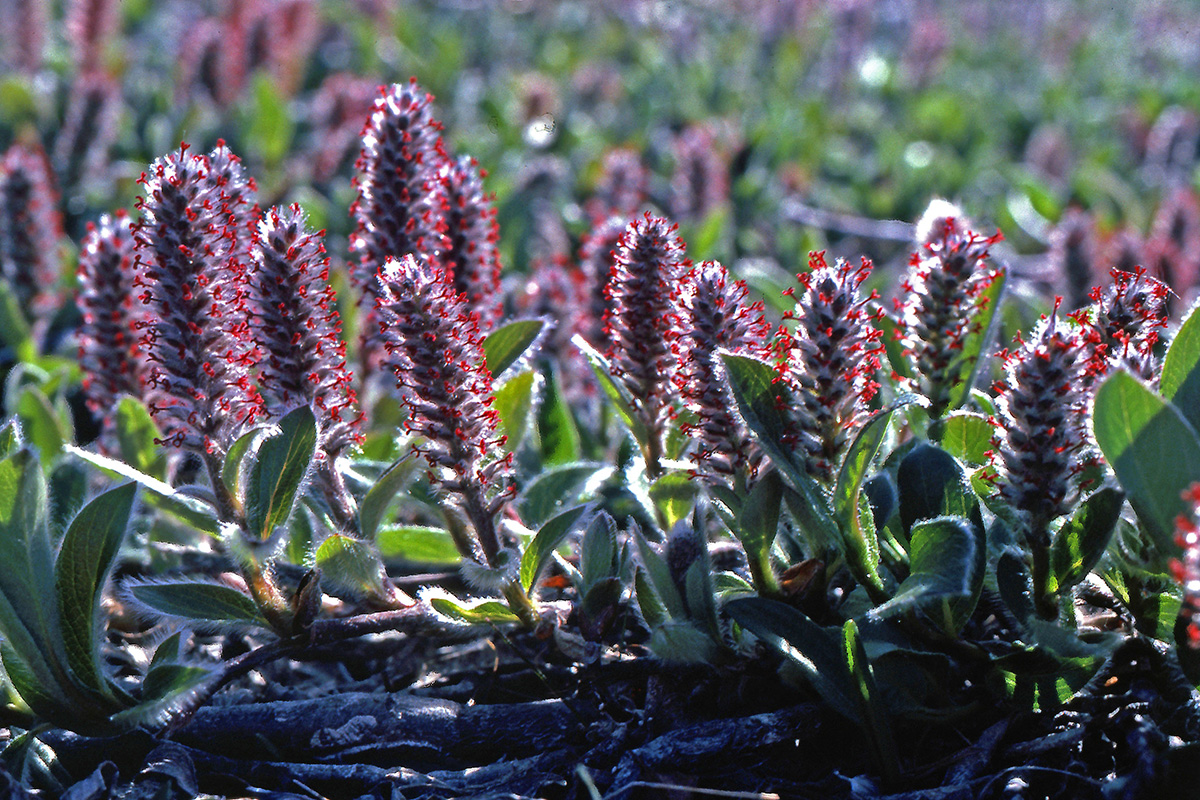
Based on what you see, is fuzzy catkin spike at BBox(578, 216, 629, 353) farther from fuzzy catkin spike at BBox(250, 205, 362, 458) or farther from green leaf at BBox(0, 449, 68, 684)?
green leaf at BBox(0, 449, 68, 684)

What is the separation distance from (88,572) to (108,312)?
0.90 meters

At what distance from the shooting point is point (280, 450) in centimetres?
217

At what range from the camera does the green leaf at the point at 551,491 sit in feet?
8.92

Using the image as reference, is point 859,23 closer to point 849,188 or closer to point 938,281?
point 849,188

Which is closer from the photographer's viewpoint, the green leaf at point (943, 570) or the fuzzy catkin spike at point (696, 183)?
the green leaf at point (943, 570)

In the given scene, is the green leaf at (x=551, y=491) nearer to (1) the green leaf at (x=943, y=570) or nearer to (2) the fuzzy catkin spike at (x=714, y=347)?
(2) the fuzzy catkin spike at (x=714, y=347)

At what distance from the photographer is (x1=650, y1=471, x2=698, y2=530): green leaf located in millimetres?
2287

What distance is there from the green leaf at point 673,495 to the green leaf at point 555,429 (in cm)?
76

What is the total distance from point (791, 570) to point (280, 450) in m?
1.05

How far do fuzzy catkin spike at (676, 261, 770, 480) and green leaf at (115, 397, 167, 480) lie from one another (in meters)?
1.48

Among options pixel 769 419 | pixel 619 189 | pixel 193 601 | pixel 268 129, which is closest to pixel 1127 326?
pixel 769 419

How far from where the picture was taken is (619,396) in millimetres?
2488

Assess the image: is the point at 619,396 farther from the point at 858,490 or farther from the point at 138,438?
the point at 138,438

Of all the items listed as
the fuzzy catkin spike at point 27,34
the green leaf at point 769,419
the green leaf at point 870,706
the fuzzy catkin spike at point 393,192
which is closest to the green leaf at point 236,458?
the fuzzy catkin spike at point 393,192
